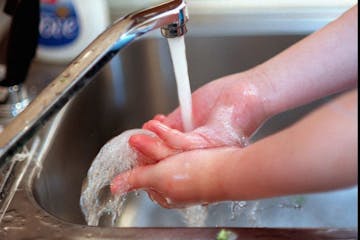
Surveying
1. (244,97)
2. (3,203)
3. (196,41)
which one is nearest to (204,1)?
(196,41)

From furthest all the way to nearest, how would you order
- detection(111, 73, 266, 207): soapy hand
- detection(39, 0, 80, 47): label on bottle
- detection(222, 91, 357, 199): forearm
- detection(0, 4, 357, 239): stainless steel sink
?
detection(39, 0, 80, 47): label on bottle < detection(0, 4, 357, 239): stainless steel sink < detection(111, 73, 266, 207): soapy hand < detection(222, 91, 357, 199): forearm

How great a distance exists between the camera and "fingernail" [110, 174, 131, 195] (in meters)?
0.58

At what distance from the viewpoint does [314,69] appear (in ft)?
2.03

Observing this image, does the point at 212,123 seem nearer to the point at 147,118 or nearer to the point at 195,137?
the point at 195,137

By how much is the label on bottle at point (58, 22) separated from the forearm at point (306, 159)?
0.41 meters

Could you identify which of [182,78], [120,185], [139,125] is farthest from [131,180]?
[139,125]

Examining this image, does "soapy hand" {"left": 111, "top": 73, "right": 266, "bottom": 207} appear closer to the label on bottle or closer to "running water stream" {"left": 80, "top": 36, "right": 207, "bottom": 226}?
"running water stream" {"left": 80, "top": 36, "right": 207, "bottom": 226}

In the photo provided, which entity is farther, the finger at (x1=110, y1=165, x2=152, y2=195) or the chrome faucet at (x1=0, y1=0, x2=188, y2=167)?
the finger at (x1=110, y1=165, x2=152, y2=195)

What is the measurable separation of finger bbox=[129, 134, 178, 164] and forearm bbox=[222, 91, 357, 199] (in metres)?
0.11

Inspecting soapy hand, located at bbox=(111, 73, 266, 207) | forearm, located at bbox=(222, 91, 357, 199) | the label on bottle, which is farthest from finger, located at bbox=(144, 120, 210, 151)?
the label on bottle

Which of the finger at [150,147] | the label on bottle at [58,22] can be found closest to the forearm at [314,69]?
the finger at [150,147]

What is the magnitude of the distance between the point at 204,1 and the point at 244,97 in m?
0.30

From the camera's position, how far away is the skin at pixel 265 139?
1.38 feet

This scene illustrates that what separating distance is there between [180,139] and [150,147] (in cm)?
3
